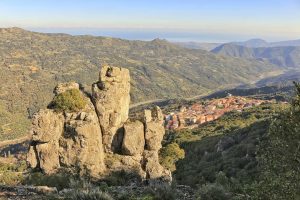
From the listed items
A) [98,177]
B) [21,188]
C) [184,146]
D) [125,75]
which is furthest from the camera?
[184,146]

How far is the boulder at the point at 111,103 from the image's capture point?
32.4 m

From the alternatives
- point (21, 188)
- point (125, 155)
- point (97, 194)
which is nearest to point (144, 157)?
point (125, 155)

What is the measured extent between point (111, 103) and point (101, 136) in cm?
309

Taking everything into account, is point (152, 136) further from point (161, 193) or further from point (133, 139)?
point (161, 193)

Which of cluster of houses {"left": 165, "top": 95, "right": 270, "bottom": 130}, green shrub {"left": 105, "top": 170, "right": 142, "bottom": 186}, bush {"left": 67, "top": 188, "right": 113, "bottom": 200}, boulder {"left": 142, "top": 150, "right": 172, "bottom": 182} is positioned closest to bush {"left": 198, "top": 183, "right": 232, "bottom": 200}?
bush {"left": 67, "top": 188, "right": 113, "bottom": 200}

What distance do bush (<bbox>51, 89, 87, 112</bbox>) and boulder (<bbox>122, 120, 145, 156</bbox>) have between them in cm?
407

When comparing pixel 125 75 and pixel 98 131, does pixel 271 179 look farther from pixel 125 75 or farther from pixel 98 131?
pixel 125 75

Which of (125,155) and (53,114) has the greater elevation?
(53,114)

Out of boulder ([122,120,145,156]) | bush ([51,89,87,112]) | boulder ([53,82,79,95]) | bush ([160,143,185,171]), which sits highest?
boulder ([53,82,79,95])

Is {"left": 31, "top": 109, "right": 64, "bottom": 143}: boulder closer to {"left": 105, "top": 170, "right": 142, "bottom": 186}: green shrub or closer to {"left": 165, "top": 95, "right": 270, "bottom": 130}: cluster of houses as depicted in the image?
{"left": 105, "top": 170, "right": 142, "bottom": 186}: green shrub

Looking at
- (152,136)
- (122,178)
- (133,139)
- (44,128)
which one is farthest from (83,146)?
(152,136)

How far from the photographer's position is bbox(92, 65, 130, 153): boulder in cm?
3244

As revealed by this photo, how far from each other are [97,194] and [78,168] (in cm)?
1442

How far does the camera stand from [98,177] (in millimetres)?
29625
